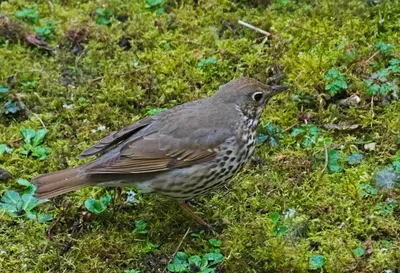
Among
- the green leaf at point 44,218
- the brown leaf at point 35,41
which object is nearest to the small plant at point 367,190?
the green leaf at point 44,218

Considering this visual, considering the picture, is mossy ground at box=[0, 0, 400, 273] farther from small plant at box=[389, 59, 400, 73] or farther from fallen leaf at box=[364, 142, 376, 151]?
small plant at box=[389, 59, 400, 73]

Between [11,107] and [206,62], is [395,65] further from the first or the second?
[11,107]

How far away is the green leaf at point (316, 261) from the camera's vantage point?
4.47m

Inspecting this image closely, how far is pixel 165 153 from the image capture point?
4.75m

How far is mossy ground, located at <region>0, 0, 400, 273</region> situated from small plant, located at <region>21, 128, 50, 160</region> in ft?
0.21

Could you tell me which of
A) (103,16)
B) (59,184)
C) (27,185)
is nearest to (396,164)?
(59,184)

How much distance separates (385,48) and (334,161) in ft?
4.67

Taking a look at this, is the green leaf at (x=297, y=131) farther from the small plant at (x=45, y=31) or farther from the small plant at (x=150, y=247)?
the small plant at (x=45, y=31)

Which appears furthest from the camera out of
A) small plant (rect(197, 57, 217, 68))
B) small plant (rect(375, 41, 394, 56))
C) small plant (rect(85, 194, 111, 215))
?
small plant (rect(197, 57, 217, 68))

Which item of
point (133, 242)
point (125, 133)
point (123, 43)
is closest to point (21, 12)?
point (123, 43)

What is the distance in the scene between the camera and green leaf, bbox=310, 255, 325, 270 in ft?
14.7

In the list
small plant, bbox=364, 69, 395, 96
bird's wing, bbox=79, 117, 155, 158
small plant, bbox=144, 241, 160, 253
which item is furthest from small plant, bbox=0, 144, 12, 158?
small plant, bbox=364, 69, 395, 96

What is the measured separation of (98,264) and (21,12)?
3287 mm

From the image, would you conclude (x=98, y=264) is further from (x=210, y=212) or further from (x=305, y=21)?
(x=305, y=21)
